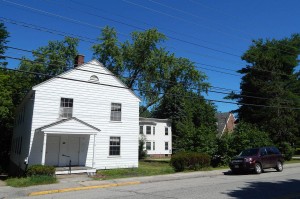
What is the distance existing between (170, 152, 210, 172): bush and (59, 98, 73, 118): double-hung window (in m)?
8.83

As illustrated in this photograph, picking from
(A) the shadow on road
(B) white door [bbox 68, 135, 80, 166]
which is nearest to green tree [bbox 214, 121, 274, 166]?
(B) white door [bbox 68, 135, 80, 166]

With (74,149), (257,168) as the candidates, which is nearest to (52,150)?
(74,149)

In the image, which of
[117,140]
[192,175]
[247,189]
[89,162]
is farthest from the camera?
[117,140]

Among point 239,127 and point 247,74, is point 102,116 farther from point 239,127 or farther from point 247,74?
point 247,74

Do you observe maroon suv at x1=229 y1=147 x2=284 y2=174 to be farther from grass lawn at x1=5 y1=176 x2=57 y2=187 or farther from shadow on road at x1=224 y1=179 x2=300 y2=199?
grass lawn at x1=5 y1=176 x2=57 y2=187

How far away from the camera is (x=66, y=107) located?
2486 cm

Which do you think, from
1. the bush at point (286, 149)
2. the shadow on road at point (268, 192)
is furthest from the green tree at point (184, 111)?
the shadow on road at point (268, 192)

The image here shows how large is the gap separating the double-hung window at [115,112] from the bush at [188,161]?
262 inches

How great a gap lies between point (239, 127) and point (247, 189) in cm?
1514

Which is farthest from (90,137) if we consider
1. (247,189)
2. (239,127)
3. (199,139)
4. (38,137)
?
(247,189)

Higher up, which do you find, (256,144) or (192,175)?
(256,144)

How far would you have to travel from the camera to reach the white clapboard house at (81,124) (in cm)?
2330

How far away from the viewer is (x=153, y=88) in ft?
165

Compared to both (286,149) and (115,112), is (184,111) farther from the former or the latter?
(115,112)
